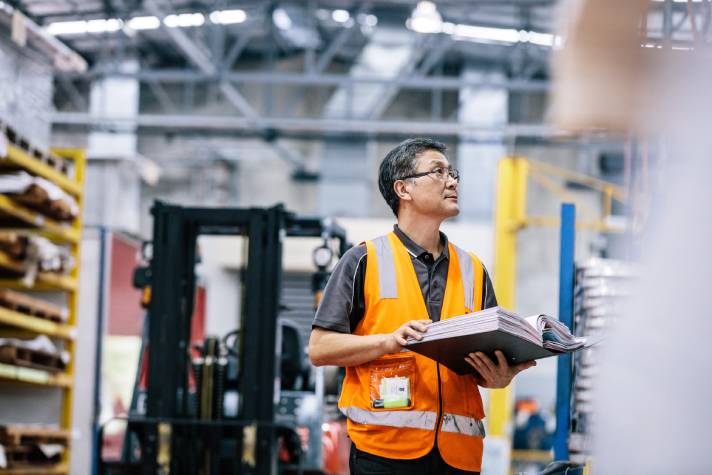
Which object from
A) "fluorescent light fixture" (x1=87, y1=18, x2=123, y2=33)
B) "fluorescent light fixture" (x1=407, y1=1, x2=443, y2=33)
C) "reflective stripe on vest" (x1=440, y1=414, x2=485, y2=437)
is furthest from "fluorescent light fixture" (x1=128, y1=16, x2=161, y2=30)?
"reflective stripe on vest" (x1=440, y1=414, x2=485, y2=437)

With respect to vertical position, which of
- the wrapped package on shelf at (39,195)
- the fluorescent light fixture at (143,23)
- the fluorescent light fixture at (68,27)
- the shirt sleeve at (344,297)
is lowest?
the shirt sleeve at (344,297)

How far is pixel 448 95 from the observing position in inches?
1006

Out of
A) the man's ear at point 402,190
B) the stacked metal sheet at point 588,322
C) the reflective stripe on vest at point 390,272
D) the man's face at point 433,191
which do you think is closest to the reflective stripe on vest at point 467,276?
the reflective stripe on vest at point 390,272

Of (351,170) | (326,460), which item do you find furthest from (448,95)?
(326,460)

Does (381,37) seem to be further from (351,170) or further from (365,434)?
(365,434)

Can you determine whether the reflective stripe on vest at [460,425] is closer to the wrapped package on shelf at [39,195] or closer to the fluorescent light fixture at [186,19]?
the wrapped package on shelf at [39,195]

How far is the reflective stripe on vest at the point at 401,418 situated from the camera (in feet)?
11.7

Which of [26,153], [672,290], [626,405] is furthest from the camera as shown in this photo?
[26,153]

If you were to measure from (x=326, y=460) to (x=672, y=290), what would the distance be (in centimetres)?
771

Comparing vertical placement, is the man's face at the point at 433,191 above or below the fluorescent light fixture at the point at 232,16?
below

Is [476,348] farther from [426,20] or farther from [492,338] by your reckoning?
[426,20]

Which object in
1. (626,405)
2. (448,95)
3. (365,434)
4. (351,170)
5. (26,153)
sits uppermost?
(448,95)

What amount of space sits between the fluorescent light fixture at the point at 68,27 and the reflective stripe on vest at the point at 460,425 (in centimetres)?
1815

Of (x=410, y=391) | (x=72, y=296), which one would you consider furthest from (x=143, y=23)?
(x=410, y=391)
